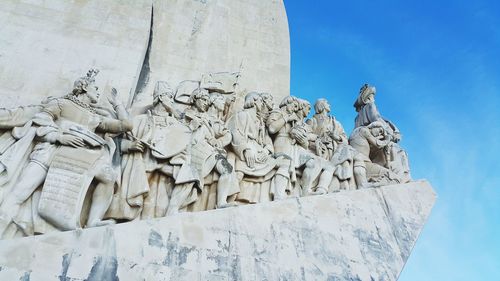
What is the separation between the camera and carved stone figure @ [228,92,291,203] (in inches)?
255

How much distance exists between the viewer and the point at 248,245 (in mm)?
4848

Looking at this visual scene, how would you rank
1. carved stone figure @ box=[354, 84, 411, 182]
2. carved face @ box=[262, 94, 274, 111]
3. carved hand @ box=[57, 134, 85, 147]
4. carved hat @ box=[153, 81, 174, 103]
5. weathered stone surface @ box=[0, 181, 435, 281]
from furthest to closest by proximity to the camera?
carved stone figure @ box=[354, 84, 411, 182]
carved face @ box=[262, 94, 274, 111]
carved hat @ box=[153, 81, 174, 103]
carved hand @ box=[57, 134, 85, 147]
weathered stone surface @ box=[0, 181, 435, 281]

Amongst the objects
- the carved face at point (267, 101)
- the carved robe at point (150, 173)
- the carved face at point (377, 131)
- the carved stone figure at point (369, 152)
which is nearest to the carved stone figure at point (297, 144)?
the carved face at point (267, 101)

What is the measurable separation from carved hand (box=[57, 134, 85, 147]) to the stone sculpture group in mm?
11

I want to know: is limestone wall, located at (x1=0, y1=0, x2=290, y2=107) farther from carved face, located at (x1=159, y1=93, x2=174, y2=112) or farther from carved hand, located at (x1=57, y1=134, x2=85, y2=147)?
carved hand, located at (x1=57, y1=134, x2=85, y2=147)

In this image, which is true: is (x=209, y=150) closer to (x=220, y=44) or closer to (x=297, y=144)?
(x=297, y=144)

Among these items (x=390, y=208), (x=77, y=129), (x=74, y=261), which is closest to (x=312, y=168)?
(x=390, y=208)

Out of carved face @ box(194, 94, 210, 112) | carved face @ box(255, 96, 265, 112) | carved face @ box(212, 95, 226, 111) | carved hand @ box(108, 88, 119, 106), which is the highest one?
carved face @ box(255, 96, 265, 112)

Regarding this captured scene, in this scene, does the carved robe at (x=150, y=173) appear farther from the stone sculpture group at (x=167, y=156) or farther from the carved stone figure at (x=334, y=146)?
the carved stone figure at (x=334, y=146)

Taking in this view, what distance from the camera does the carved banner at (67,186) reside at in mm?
4633

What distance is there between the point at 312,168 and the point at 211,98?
1.78 m

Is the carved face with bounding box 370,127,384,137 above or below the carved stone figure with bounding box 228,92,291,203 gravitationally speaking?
above

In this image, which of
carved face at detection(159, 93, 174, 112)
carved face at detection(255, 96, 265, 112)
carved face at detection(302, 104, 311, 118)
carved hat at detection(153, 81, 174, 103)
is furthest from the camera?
carved face at detection(302, 104, 311, 118)

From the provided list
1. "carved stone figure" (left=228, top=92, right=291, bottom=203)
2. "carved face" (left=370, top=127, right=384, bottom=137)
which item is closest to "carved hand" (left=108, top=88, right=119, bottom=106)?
"carved stone figure" (left=228, top=92, right=291, bottom=203)
